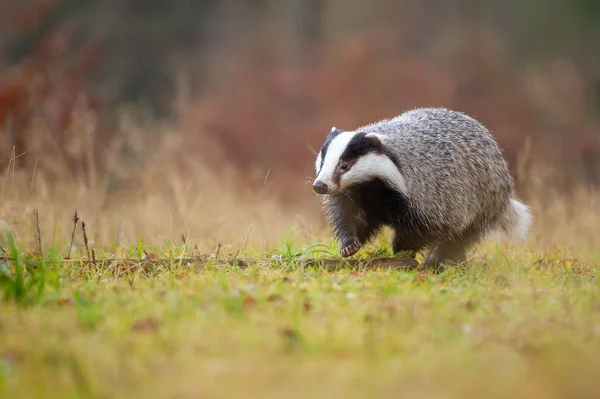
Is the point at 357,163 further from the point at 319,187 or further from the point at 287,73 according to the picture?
the point at 287,73

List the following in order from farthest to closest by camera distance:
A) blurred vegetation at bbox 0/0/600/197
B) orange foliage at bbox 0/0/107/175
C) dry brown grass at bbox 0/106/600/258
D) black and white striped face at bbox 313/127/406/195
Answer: blurred vegetation at bbox 0/0/600/197 → orange foliage at bbox 0/0/107/175 → dry brown grass at bbox 0/106/600/258 → black and white striped face at bbox 313/127/406/195

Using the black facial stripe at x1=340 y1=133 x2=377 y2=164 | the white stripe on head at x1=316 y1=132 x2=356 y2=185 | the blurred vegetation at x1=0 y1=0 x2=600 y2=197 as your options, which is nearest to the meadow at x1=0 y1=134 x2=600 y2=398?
the white stripe on head at x1=316 y1=132 x2=356 y2=185

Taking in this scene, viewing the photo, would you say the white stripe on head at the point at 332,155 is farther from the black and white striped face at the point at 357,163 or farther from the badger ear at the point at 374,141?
the badger ear at the point at 374,141

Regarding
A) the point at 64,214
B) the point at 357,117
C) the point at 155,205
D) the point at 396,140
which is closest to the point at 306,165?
the point at 357,117

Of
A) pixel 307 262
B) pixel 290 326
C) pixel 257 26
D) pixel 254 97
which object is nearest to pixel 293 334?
pixel 290 326

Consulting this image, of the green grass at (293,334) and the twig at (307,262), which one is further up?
the green grass at (293,334)

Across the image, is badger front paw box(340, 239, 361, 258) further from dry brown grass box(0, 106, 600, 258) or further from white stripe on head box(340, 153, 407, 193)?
dry brown grass box(0, 106, 600, 258)

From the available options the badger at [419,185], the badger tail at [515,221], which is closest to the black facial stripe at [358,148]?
the badger at [419,185]

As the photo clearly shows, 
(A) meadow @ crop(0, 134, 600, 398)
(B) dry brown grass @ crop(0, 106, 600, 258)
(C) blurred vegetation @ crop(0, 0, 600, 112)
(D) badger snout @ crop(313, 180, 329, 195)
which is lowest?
(B) dry brown grass @ crop(0, 106, 600, 258)

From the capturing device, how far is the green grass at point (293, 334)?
302 centimetres

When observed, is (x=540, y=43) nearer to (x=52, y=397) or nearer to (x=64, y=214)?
(x=64, y=214)

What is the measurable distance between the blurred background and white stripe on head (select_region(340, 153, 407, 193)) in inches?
17.2

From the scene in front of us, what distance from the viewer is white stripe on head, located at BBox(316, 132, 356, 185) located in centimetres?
548

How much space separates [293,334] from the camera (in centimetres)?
354
